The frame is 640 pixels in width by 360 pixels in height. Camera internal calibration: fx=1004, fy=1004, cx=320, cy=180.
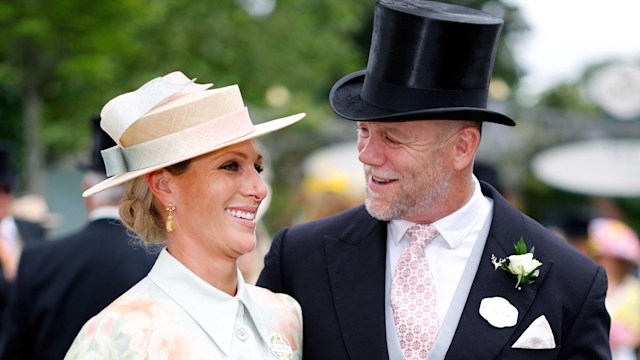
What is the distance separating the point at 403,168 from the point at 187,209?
2.71ft

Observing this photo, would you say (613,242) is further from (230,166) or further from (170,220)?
(170,220)

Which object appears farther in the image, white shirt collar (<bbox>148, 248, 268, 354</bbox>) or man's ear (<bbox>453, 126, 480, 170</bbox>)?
man's ear (<bbox>453, 126, 480, 170</bbox>)

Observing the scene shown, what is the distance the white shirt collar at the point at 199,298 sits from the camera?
10.4 feet

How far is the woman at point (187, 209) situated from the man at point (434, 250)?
42 centimetres

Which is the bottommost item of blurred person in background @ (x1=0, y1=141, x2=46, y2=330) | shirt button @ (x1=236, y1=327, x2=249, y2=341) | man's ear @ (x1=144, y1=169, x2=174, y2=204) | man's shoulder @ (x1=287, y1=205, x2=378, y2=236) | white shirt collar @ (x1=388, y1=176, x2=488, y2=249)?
blurred person in background @ (x1=0, y1=141, x2=46, y2=330)

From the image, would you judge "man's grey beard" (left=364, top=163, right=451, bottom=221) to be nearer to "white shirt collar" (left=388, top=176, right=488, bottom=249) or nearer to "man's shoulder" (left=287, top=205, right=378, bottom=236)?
"white shirt collar" (left=388, top=176, right=488, bottom=249)

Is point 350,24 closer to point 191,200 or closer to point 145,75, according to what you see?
point 145,75

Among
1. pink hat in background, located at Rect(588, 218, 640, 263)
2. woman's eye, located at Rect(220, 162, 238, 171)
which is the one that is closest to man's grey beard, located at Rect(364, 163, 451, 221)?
woman's eye, located at Rect(220, 162, 238, 171)

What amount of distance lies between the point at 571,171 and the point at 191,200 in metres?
12.3

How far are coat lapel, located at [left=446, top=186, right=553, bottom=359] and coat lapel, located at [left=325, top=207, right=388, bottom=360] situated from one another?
10.9 inches

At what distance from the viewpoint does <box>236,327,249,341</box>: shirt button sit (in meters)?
3.25

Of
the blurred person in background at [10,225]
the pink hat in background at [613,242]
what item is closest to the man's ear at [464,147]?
the pink hat in background at [613,242]

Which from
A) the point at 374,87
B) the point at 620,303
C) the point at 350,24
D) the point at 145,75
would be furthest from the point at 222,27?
the point at 374,87

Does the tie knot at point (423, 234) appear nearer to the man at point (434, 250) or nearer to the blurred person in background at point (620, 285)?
the man at point (434, 250)
